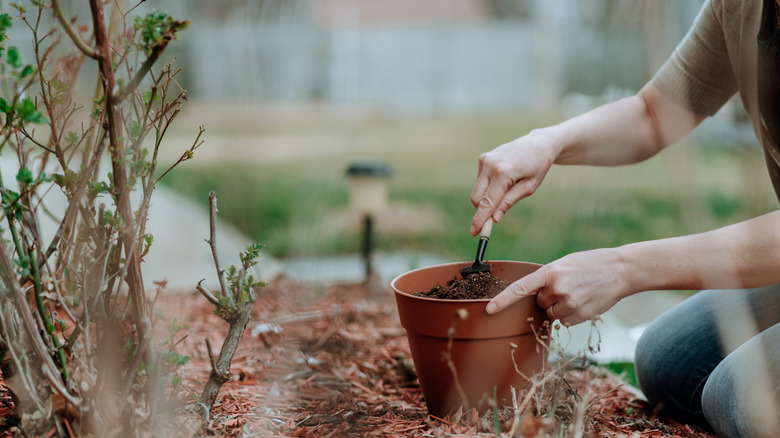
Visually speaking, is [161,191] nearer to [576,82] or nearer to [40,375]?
[40,375]

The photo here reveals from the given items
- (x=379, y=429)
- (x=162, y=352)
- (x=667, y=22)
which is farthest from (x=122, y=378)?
(x=667, y=22)

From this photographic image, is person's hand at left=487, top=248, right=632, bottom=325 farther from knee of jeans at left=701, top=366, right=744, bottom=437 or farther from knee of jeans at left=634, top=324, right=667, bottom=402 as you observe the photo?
knee of jeans at left=634, top=324, right=667, bottom=402

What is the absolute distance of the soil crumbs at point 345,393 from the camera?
1059 mm

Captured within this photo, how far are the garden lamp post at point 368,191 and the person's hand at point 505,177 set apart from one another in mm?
1535

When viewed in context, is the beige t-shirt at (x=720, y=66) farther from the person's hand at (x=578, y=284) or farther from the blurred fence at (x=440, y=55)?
the blurred fence at (x=440, y=55)

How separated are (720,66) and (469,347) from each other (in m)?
0.96

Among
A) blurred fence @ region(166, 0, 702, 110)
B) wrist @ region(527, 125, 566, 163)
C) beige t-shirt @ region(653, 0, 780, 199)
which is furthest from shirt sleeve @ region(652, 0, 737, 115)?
blurred fence @ region(166, 0, 702, 110)

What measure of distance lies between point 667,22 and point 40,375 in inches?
Result: 90.8

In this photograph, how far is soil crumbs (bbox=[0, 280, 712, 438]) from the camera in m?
1.06

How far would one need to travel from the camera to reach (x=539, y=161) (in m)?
1.29

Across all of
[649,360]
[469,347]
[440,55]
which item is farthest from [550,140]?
[440,55]

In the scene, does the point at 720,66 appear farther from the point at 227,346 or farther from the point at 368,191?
the point at 368,191

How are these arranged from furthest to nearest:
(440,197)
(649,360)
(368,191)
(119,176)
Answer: (440,197)
(368,191)
(649,360)
(119,176)

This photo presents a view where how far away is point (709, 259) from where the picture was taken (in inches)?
42.3
